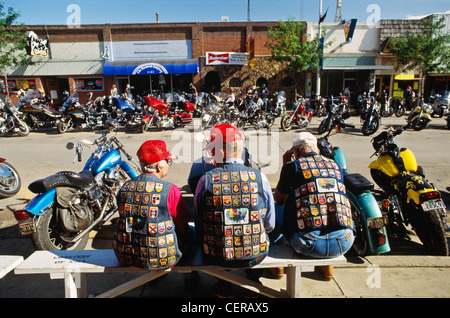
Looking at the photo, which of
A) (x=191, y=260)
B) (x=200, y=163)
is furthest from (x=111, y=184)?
(x=191, y=260)

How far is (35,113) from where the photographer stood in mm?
12695

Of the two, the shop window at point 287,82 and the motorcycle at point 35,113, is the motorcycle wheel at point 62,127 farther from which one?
the shop window at point 287,82

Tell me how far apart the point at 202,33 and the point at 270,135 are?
13596mm

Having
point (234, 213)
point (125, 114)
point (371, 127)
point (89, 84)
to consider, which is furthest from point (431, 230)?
point (89, 84)

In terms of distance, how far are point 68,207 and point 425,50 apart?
72.0ft

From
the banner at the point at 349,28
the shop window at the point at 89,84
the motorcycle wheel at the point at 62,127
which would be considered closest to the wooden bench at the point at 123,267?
the motorcycle wheel at the point at 62,127

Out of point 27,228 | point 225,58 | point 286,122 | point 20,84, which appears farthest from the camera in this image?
point 20,84

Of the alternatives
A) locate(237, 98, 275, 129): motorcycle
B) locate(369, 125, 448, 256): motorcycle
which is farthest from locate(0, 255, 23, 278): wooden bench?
locate(237, 98, 275, 129): motorcycle

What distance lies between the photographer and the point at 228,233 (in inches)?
87.4

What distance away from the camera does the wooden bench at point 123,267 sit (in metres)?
2.44

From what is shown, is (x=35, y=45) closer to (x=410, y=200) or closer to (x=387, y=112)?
(x=387, y=112)
